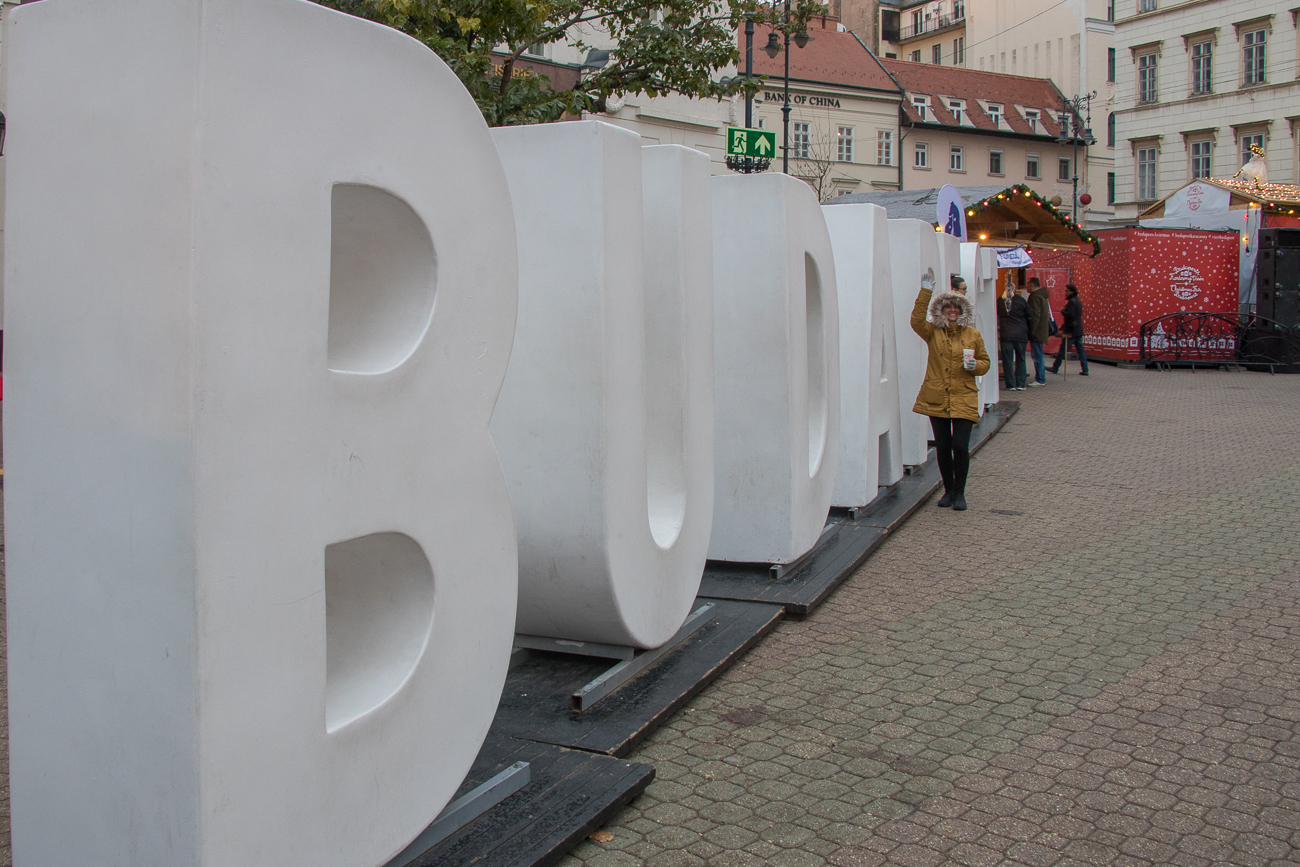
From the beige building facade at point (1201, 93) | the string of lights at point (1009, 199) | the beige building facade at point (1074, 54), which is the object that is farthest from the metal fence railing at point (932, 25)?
the string of lights at point (1009, 199)

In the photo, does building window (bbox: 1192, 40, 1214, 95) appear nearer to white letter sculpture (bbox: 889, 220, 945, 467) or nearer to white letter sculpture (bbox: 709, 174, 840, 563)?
white letter sculpture (bbox: 889, 220, 945, 467)

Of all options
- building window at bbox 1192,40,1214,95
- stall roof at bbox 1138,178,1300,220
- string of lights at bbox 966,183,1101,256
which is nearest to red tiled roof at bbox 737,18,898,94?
building window at bbox 1192,40,1214,95

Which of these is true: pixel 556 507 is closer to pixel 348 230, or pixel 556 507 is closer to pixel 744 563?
pixel 348 230

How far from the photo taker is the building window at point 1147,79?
42.7 meters

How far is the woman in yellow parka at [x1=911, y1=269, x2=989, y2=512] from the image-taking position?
8.39 meters

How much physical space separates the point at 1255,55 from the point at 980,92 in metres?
22.2

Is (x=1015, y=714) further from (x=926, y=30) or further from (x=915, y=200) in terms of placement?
(x=926, y=30)

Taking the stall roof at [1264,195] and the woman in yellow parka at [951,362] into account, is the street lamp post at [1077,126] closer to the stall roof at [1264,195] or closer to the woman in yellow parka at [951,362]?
the stall roof at [1264,195]

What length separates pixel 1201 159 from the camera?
138 ft

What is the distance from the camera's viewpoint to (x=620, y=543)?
4.51m

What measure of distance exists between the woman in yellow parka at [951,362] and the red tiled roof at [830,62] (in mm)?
45107

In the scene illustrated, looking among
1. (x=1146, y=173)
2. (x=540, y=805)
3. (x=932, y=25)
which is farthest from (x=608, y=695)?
(x=932, y=25)

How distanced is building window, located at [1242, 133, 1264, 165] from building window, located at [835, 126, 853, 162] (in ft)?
57.8

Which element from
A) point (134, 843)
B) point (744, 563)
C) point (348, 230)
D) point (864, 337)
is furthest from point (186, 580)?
point (864, 337)
